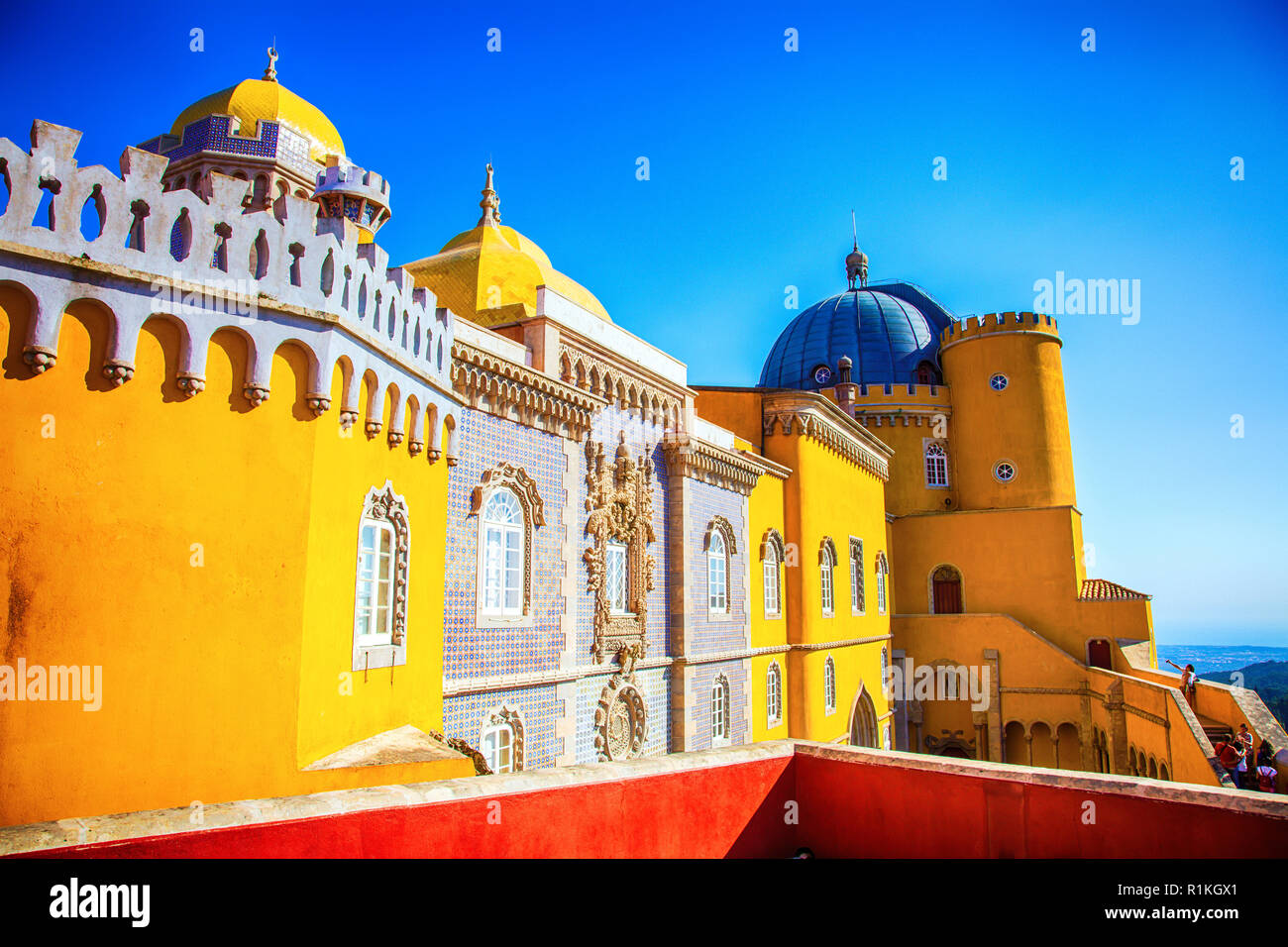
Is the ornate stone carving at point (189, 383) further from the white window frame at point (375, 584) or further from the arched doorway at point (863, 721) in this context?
the arched doorway at point (863, 721)

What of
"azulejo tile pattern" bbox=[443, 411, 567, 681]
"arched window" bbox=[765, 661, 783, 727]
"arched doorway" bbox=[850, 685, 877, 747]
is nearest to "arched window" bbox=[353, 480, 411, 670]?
"azulejo tile pattern" bbox=[443, 411, 567, 681]

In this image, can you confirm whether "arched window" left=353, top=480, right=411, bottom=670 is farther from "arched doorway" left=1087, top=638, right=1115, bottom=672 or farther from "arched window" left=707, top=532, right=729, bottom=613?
"arched doorway" left=1087, top=638, right=1115, bottom=672

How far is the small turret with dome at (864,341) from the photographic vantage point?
105 ft

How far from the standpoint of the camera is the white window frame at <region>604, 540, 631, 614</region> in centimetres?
1351

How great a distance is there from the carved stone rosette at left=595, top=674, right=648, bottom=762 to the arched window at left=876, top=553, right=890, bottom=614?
1280 cm

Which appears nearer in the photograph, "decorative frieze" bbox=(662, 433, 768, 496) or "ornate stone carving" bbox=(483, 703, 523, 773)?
"ornate stone carving" bbox=(483, 703, 523, 773)

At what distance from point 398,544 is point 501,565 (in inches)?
114

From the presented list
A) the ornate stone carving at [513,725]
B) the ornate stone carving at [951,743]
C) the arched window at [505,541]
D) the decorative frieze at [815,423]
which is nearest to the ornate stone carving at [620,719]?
the ornate stone carving at [513,725]

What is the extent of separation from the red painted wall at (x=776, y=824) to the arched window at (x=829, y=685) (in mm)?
14277

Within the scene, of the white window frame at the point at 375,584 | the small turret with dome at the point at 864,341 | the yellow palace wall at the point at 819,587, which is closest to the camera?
the white window frame at the point at 375,584

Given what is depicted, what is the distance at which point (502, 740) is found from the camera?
10656 millimetres
